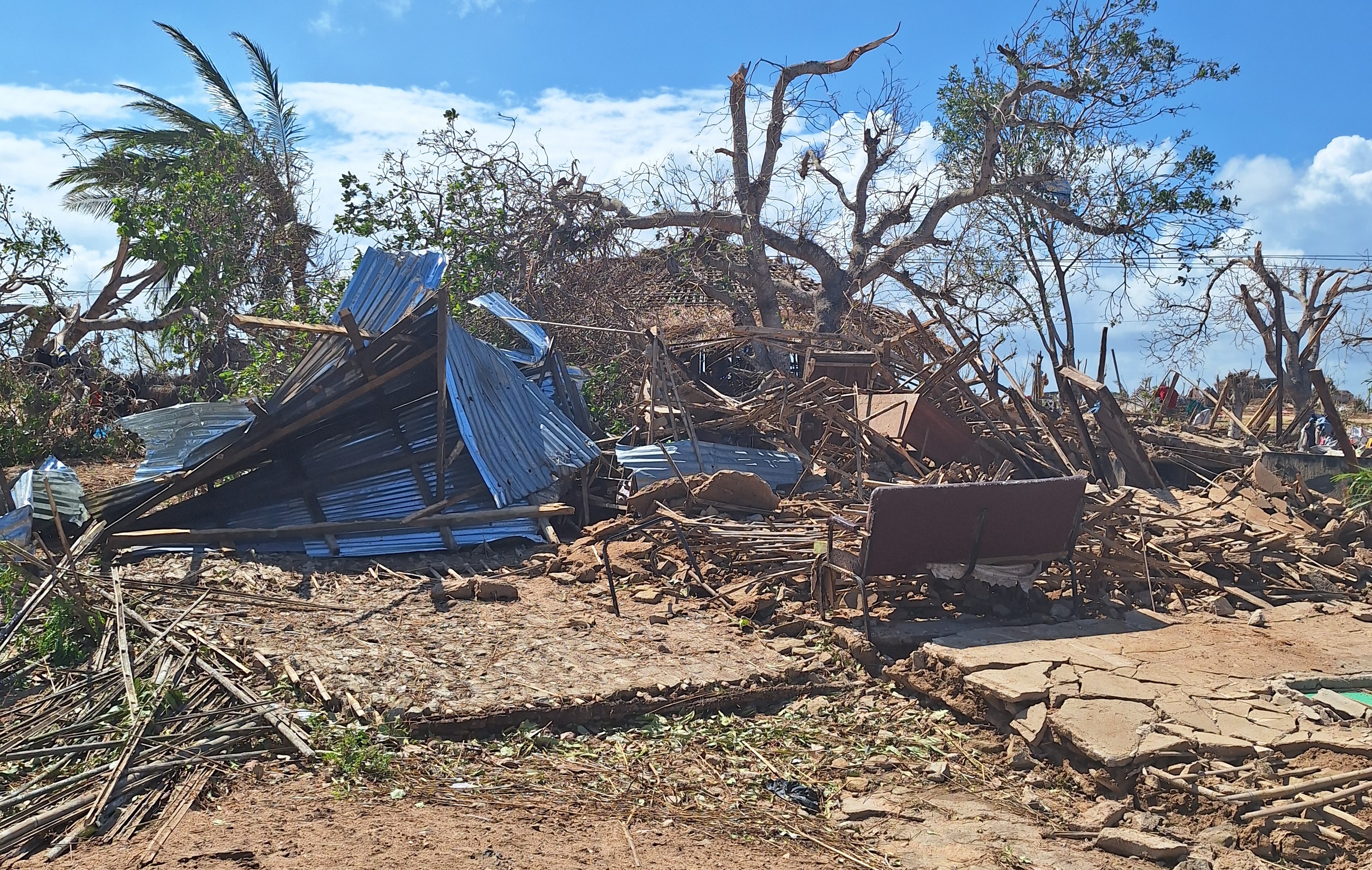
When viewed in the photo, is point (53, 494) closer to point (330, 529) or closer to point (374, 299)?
point (330, 529)

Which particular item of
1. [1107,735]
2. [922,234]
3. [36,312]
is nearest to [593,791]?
[1107,735]

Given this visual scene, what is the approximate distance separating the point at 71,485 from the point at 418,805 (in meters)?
7.04

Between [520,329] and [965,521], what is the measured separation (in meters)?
7.08

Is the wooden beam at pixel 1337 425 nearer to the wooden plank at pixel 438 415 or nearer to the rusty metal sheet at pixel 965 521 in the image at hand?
the rusty metal sheet at pixel 965 521

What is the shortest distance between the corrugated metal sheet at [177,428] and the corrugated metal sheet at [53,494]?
1.86 feet

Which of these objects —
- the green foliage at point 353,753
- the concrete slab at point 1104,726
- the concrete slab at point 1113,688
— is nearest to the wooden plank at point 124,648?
the green foliage at point 353,753

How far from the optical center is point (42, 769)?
5020mm

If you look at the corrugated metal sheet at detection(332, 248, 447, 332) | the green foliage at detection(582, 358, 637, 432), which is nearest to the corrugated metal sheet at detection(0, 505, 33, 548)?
the corrugated metal sheet at detection(332, 248, 447, 332)

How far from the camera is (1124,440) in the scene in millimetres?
11242

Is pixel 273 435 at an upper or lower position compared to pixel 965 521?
lower

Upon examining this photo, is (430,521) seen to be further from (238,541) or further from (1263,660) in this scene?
(1263,660)

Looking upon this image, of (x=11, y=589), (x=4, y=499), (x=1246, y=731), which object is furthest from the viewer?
(x=4, y=499)

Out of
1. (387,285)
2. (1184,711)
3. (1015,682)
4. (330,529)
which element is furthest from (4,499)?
(1184,711)

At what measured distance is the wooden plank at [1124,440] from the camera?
11102 millimetres
